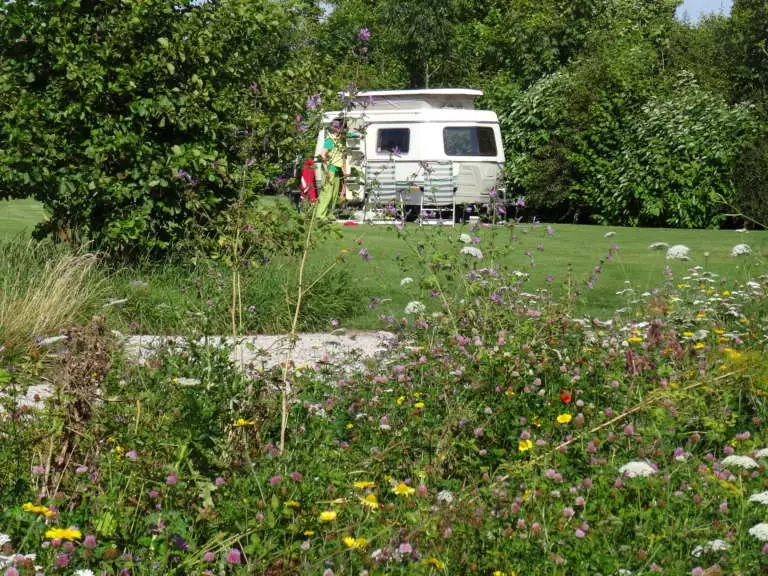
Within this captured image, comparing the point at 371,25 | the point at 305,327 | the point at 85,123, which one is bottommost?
the point at 305,327

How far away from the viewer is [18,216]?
19484 millimetres

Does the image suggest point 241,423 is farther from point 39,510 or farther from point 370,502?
point 39,510

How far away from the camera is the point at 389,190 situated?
20031 mm

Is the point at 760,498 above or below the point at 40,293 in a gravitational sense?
below

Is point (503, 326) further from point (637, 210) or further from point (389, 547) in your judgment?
point (637, 210)

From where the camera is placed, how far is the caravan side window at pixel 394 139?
2170 centimetres

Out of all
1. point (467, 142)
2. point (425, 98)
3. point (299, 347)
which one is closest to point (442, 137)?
point (467, 142)

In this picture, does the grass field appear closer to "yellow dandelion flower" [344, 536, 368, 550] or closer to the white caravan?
"yellow dandelion flower" [344, 536, 368, 550]

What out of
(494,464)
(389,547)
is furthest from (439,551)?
(494,464)

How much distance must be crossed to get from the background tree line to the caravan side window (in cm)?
284

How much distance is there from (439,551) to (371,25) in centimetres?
4778

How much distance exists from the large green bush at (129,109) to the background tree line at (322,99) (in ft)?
0.06

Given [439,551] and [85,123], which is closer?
[439,551]

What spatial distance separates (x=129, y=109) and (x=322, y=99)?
7.01 ft
